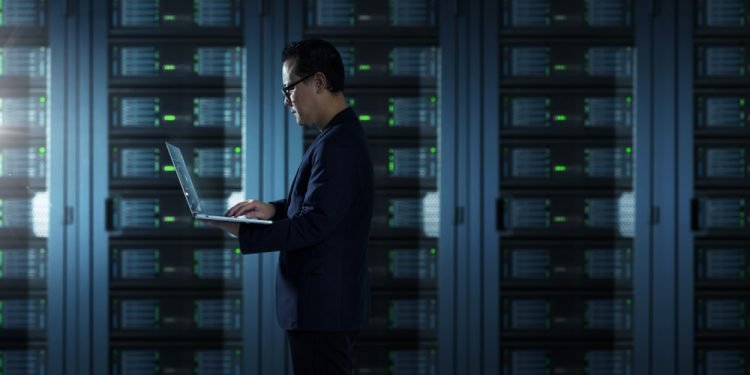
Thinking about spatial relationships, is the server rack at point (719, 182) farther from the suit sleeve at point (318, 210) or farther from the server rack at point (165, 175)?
the suit sleeve at point (318, 210)

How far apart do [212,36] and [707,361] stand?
2.66 m

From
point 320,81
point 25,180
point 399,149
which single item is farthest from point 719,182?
point 25,180

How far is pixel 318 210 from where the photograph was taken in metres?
1.80

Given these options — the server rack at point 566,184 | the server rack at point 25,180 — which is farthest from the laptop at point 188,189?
the server rack at point 566,184

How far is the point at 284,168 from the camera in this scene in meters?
3.47

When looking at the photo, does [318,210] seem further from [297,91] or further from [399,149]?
[399,149]

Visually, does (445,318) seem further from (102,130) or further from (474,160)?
(102,130)

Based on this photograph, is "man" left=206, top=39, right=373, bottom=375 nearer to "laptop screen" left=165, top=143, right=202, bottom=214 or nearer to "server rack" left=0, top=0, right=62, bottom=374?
"laptop screen" left=165, top=143, right=202, bottom=214

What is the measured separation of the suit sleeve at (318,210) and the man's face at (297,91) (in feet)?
0.38

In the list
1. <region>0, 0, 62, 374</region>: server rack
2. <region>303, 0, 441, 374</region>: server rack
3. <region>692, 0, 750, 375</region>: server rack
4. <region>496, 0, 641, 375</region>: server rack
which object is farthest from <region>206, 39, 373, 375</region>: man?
<region>692, 0, 750, 375</region>: server rack

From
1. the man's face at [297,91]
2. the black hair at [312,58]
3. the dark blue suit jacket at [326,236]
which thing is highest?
the black hair at [312,58]

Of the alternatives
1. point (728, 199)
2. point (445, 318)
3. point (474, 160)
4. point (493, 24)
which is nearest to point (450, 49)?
point (493, 24)

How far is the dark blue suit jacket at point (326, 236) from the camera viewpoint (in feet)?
5.90

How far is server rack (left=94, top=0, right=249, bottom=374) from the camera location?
11.6ft
